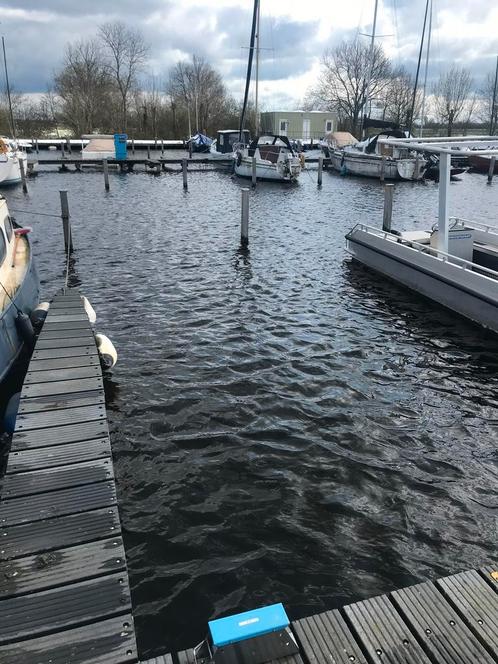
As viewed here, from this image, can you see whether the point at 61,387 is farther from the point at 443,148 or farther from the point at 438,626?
the point at 443,148

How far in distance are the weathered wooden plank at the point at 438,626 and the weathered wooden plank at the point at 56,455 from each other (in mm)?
2918

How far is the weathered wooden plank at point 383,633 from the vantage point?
9.73 feet

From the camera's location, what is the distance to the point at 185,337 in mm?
9281

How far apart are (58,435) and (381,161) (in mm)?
35210

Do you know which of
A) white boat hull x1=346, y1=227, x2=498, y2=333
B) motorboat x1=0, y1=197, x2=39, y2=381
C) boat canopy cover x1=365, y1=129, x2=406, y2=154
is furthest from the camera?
boat canopy cover x1=365, y1=129, x2=406, y2=154

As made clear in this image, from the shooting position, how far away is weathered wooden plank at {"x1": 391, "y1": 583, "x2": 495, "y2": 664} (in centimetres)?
299

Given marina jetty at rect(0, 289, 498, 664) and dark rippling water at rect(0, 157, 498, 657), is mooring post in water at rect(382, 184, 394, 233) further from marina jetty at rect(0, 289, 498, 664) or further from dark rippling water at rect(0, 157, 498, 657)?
marina jetty at rect(0, 289, 498, 664)

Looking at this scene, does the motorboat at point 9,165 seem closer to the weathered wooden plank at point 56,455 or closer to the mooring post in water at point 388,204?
the mooring post in water at point 388,204

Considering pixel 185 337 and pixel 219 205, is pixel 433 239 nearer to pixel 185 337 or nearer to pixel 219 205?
pixel 185 337

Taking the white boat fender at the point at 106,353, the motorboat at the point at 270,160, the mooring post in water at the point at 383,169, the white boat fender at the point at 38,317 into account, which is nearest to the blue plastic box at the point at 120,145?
the motorboat at the point at 270,160

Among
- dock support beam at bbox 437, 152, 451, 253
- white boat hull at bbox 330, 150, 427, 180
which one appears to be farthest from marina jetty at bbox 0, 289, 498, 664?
white boat hull at bbox 330, 150, 427, 180

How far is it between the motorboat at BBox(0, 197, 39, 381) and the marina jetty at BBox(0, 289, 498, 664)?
3.22 meters

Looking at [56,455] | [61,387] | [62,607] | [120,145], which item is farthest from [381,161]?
[62,607]

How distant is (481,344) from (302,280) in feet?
16.0
